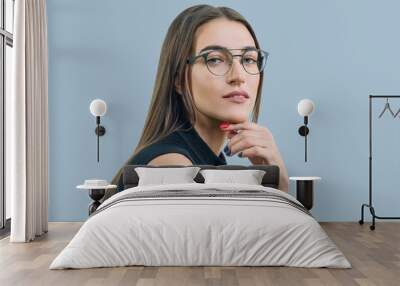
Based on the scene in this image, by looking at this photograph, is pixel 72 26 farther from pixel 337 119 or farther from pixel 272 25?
pixel 337 119

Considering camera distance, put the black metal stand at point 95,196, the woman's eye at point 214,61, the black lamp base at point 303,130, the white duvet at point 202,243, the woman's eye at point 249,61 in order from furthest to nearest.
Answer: the black lamp base at point 303,130
the woman's eye at point 249,61
the woman's eye at point 214,61
the black metal stand at point 95,196
the white duvet at point 202,243

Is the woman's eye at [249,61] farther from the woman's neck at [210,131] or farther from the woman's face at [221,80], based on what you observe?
the woman's neck at [210,131]

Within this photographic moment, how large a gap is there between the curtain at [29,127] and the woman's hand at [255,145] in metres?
2.20

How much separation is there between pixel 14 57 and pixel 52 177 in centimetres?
185

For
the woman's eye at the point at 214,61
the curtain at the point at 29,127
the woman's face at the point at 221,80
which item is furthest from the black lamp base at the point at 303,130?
the curtain at the point at 29,127

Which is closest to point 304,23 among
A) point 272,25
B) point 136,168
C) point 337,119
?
point 272,25

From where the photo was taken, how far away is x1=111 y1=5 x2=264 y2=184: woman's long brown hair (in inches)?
285

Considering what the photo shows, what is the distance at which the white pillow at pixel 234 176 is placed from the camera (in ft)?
21.7

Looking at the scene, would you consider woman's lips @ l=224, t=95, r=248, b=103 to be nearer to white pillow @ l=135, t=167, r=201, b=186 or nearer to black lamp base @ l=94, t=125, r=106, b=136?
white pillow @ l=135, t=167, r=201, b=186

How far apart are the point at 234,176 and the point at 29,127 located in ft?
7.58

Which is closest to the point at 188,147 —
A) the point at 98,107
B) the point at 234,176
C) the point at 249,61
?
the point at 234,176

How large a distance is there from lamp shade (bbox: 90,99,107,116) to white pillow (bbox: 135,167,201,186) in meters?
1.00

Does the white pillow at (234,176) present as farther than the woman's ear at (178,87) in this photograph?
No

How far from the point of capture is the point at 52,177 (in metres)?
7.46
